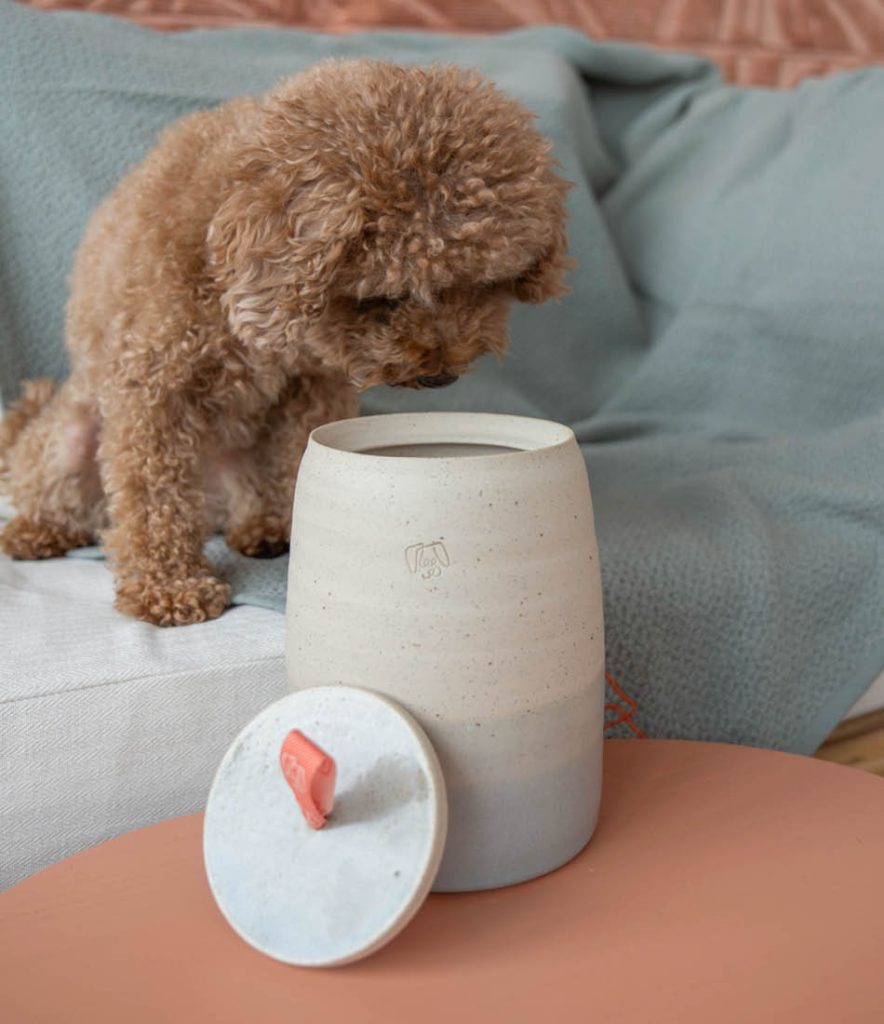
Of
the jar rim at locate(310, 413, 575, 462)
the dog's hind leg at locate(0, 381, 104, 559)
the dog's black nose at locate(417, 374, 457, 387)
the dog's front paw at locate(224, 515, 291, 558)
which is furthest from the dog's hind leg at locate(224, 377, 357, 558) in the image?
the jar rim at locate(310, 413, 575, 462)

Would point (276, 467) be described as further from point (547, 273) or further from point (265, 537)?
point (547, 273)

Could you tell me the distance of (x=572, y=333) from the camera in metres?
1.76

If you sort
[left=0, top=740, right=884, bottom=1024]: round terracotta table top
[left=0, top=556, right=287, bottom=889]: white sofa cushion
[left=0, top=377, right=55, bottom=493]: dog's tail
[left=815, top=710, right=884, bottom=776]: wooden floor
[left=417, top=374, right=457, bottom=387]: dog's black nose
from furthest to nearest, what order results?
1. [left=0, top=377, right=55, bottom=493]: dog's tail
2. [left=815, top=710, right=884, bottom=776]: wooden floor
3. [left=417, top=374, right=457, bottom=387]: dog's black nose
4. [left=0, top=556, right=287, bottom=889]: white sofa cushion
5. [left=0, top=740, right=884, bottom=1024]: round terracotta table top

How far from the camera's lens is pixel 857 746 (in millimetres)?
1247

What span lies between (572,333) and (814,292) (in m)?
0.36

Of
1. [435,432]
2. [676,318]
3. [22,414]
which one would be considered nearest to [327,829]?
[435,432]

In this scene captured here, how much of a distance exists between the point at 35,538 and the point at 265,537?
0.87ft

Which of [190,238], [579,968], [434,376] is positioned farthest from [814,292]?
[579,968]

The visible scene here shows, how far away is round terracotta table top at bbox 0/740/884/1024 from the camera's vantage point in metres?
0.61

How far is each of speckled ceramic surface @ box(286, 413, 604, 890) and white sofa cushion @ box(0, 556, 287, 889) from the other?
25 cm

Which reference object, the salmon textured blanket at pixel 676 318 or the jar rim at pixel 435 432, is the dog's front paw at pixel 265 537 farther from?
the jar rim at pixel 435 432

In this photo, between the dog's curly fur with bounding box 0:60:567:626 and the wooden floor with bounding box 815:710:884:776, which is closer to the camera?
the dog's curly fur with bounding box 0:60:567:626

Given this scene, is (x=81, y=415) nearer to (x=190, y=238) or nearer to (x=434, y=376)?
(x=190, y=238)

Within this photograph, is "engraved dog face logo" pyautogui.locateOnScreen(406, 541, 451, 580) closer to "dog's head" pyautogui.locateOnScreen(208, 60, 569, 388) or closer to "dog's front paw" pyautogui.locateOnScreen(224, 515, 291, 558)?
"dog's head" pyautogui.locateOnScreen(208, 60, 569, 388)
